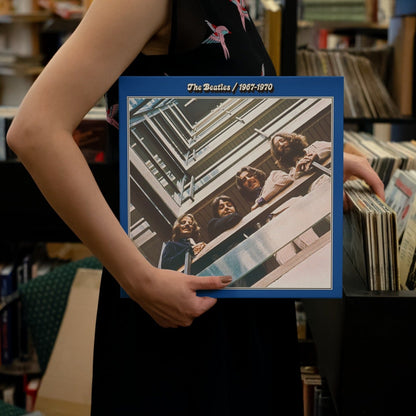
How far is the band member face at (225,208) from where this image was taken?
889 mm

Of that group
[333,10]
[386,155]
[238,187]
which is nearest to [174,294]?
[238,187]

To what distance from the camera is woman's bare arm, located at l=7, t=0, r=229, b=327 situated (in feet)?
2.63

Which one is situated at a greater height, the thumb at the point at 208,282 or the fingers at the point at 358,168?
the fingers at the point at 358,168

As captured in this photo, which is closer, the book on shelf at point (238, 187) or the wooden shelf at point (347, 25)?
the book on shelf at point (238, 187)

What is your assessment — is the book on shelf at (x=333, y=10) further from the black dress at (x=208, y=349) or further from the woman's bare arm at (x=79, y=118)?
the woman's bare arm at (x=79, y=118)

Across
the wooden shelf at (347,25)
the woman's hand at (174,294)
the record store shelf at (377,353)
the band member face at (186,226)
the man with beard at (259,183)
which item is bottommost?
the record store shelf at (377,353)

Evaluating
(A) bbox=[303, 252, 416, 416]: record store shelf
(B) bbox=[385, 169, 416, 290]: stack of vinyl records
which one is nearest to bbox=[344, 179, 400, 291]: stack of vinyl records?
(A) bbox=[303, 252, 416, 416]: record store shelf

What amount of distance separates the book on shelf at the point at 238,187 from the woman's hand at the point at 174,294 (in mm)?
20

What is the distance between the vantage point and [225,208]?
0.89m

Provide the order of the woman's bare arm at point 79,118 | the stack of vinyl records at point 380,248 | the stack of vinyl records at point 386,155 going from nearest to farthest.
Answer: the woman's bare arm at point 79,118 < the stack of vinyl records at point 380,248 < the stack of vinyl records at point 386,155

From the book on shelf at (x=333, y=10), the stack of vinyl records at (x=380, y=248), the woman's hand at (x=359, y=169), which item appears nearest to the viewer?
the stack of vinyl records at (x=380, y=248)

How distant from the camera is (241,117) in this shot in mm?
882

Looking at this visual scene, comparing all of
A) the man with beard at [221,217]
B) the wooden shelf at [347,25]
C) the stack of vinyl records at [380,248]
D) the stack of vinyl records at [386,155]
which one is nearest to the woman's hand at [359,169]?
the stack of vinyl records at [380,248]

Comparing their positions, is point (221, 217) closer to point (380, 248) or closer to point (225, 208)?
point (225, 208)
